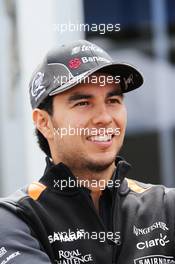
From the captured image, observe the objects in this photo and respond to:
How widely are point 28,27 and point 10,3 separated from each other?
0.31 metres

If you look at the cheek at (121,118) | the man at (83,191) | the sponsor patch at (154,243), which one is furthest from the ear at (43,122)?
the sponsor patch at (154,243)

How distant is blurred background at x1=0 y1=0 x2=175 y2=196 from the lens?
1.56 m

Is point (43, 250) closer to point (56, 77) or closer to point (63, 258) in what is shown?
point (63, 258)

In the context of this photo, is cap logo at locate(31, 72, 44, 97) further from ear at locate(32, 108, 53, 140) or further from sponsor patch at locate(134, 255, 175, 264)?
sponsor patch at locate(134, 255, 175, 264)

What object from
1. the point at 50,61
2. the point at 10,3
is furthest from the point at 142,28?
the point at 50,61

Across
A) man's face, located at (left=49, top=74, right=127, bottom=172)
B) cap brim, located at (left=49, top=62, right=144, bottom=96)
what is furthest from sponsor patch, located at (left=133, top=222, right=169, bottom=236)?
cap brim, located at (left=49, top=62, right=144, bottom=96)

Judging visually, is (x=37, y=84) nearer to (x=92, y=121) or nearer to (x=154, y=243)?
(x=92, y=121)

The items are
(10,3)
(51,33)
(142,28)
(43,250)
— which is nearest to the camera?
(43,250)

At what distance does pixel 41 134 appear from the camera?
1.20 metres

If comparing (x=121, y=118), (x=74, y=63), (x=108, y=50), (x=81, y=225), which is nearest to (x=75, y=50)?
(x=74, y=63)

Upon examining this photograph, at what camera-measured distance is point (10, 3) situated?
196cm

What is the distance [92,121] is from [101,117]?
0.05ft

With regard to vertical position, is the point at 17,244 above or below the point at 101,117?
below

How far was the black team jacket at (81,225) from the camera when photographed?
43.3 inches
